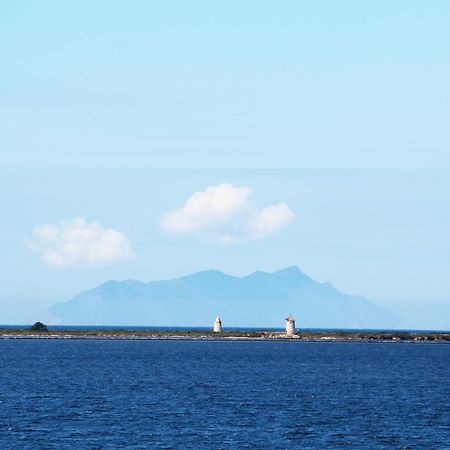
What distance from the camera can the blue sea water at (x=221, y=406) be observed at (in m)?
65.7

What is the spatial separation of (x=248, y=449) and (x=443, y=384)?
178 ft

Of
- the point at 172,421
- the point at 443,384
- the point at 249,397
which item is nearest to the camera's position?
the point at 172,421

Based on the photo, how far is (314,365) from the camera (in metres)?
145

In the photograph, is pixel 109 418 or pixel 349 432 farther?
pixel 109 418

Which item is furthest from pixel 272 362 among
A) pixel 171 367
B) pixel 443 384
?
pixel 443 384

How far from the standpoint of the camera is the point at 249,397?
91875mm

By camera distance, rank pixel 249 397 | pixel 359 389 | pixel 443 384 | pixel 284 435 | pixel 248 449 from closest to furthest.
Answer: pixel 248 449, pixel 284 435, pixel 249 397, pixel 359 389, pixel 443 384

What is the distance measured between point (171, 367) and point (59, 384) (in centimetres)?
3316

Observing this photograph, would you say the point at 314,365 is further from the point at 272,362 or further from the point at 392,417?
the point at 392,417

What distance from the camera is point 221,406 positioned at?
83938mm

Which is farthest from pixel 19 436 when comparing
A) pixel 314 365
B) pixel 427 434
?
pixel 314 365

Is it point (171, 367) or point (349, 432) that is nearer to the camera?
point (349, 432)

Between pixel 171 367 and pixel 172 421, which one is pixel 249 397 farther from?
pixel 171 367

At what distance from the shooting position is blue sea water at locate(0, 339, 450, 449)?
65688mm
